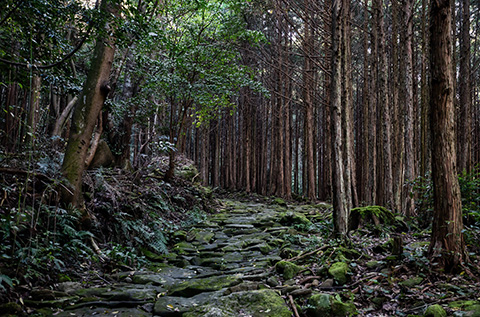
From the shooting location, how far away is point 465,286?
323 centimetres

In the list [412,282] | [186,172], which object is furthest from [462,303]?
[186,172]

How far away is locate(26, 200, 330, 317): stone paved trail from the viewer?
127 inches

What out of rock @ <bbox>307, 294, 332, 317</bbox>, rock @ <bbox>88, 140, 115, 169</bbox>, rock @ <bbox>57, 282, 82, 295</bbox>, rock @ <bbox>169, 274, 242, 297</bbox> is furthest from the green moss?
rock @ <bbox>88, 140, 115, 169</bbox>

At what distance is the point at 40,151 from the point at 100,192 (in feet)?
4.11

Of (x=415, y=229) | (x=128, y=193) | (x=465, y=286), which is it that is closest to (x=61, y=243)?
(x=128, y=193)

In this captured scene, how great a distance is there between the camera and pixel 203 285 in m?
4.06

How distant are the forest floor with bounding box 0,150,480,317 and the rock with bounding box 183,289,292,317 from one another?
0.01 metres

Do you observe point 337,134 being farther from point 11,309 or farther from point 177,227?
point 11,309

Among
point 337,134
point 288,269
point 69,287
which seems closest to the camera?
point 69,287

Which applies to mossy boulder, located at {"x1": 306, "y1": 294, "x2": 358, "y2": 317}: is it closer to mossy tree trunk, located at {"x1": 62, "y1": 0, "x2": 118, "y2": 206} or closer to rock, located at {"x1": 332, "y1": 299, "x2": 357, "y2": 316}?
rock, located at {"x1": 332, "y1": 299, "x2": 357, "y2": 316}

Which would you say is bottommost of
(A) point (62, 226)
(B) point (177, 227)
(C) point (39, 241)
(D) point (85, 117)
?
(B) point (177, 227)

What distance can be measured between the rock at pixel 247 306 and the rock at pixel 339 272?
0.91 meters

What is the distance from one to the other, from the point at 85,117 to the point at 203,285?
323cm

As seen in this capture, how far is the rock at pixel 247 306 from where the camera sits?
321 centimetres
